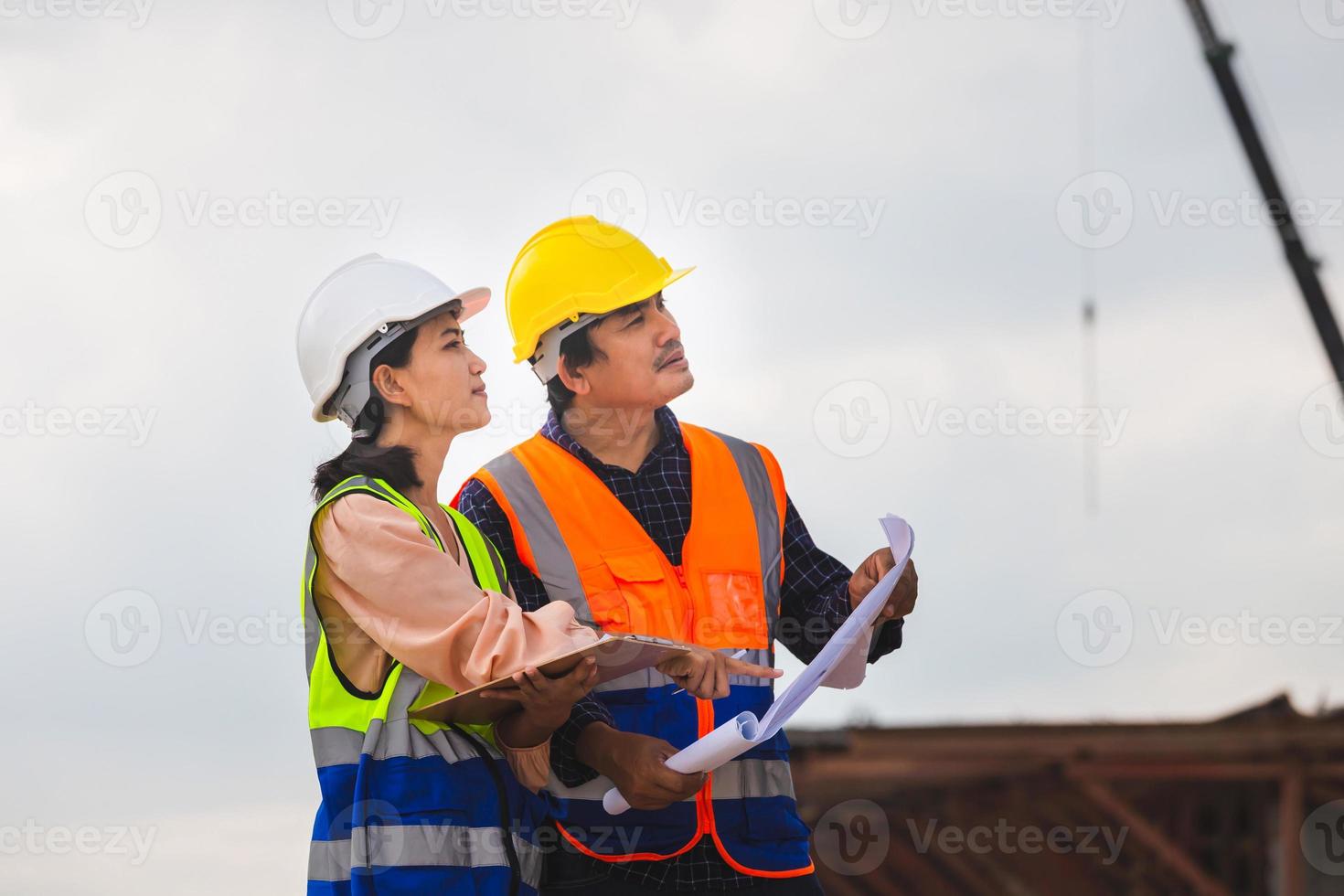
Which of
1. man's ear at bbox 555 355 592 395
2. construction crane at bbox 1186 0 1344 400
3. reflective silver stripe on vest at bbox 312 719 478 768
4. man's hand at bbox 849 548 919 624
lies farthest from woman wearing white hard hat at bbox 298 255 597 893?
construction crane at bbox 1186 0 1344 400

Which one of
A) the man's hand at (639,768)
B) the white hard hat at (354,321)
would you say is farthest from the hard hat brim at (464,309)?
the man's hand at (639,768)

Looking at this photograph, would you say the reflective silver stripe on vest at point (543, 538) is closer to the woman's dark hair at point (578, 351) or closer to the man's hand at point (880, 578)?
the woman's dark hair at point (578, 351)

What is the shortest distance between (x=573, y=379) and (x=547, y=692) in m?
1.39

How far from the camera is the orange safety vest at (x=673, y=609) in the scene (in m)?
4.12

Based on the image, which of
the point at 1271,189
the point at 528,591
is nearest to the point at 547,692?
the point at 528,591

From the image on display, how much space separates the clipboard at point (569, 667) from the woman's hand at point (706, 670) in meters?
0.03

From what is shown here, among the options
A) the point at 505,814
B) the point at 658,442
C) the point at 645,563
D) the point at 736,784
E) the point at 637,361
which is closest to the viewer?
the point at 505,814

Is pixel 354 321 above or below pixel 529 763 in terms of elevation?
above

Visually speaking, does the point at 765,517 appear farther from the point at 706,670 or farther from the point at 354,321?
the point at 354,321

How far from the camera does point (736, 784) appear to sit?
418 centimetres

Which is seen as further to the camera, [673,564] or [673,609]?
[673,564]

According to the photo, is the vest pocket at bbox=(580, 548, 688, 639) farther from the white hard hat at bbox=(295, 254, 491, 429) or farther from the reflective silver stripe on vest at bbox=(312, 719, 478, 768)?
the white hard hat at bbox=(295, 254, 491, 429)

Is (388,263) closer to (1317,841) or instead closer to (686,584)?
(686,584)

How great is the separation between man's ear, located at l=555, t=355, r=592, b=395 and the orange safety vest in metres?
0.20
